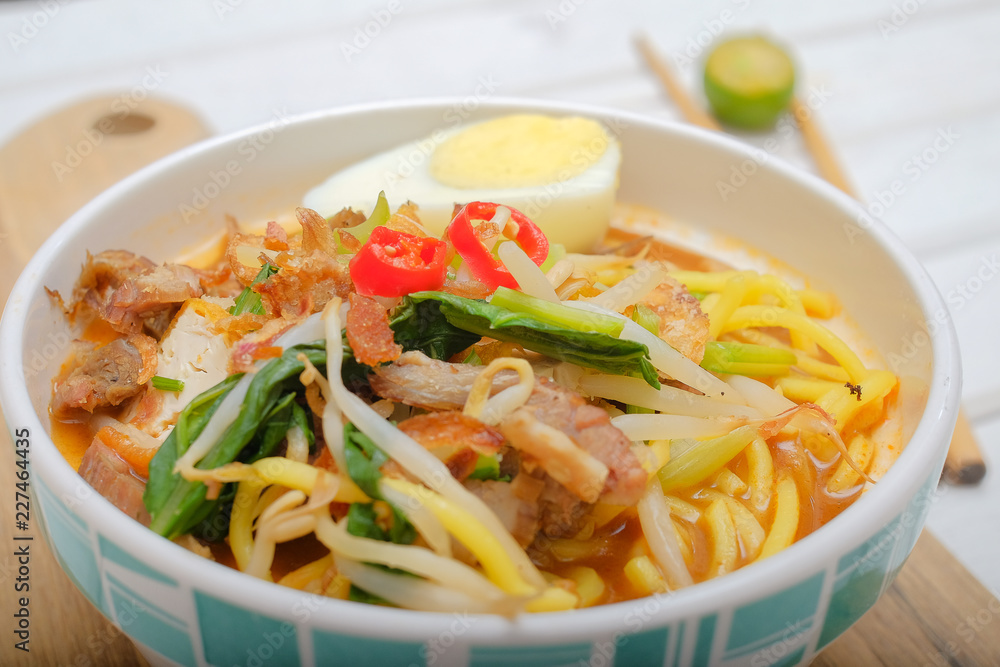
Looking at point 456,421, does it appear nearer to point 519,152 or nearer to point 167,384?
point 167,384

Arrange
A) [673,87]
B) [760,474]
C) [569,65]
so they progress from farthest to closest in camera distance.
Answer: [569,65], [673,87], [760,474]

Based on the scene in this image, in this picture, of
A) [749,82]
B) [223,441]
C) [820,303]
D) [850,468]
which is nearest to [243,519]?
[223,441]

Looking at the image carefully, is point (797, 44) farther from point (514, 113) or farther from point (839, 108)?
point (514, 113)

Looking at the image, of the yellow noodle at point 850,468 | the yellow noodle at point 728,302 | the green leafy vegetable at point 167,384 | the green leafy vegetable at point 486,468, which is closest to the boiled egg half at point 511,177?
the yellow noodle at point 728,302

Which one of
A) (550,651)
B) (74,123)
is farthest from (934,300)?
(74,123)

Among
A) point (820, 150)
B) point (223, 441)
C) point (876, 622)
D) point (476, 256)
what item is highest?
point (476, 256)

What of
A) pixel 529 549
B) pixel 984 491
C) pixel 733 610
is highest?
pixel 733 610

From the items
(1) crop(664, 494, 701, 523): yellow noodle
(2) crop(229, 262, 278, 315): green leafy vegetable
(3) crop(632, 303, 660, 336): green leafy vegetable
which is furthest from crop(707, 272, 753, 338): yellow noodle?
(2) crop(229, 262, 278, 315): green leafy vegetable
